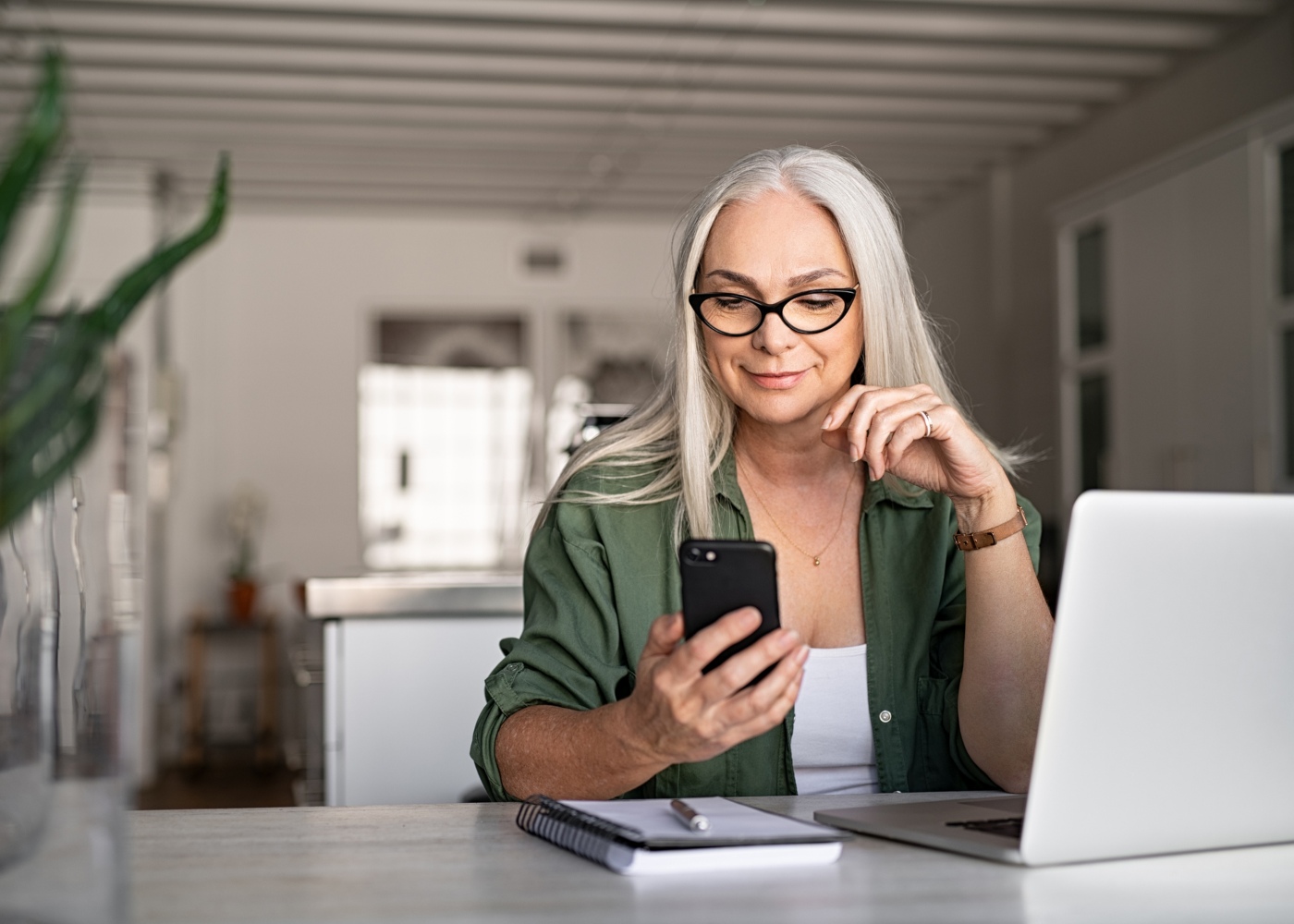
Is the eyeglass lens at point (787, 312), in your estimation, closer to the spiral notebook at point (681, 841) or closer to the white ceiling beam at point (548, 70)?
the spiral notebook at point (681, 841)

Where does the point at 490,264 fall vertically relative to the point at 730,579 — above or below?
A: above

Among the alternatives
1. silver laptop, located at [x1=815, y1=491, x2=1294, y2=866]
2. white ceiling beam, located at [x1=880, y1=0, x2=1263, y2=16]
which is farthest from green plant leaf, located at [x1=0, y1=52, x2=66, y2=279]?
white ceiling beam, located at [x1=880, y1=0, x2=1263, y2=16]

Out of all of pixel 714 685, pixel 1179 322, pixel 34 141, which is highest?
pixel 1179 322

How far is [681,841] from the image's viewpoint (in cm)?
100

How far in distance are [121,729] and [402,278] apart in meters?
7.51

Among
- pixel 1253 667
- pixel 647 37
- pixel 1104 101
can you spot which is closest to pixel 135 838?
pixel 1253 667

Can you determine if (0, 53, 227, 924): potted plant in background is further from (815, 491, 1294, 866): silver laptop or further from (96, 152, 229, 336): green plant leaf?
(815, 491, 1294, 866): silver laptop

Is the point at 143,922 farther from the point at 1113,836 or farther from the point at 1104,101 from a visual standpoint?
the point at 1104,101

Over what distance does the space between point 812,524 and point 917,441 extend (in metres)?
0.32

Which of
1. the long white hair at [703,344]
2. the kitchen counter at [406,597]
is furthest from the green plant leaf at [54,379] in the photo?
the kitchen counter at [406,597]

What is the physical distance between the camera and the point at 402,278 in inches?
319

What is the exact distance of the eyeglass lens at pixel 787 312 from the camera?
1.66 m

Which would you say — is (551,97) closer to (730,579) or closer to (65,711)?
(730,579)

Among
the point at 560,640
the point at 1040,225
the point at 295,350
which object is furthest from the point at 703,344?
the point at 295,350
